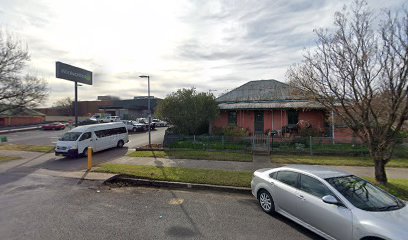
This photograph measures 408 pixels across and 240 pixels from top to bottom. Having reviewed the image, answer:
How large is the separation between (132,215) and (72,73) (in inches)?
734

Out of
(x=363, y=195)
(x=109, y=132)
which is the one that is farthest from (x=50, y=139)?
(x=363, y=195)

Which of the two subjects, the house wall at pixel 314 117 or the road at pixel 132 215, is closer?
the road at pixel 132 215

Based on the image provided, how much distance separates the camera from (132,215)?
6.09m

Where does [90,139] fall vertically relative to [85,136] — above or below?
Answer: below

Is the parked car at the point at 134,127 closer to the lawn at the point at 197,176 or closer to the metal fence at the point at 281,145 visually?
the metal fence at the point at 281,145

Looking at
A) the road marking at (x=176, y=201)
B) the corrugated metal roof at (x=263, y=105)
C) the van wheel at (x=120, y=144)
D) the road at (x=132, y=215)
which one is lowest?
the road marking at (x=176, y=201)

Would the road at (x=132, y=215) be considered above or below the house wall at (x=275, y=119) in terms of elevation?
below

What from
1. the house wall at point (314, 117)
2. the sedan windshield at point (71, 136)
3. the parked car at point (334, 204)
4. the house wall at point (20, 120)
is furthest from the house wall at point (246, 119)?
the house wall at point (20, 120)

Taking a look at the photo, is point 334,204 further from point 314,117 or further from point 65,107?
point 65,107

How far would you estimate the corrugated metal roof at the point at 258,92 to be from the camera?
2161cm

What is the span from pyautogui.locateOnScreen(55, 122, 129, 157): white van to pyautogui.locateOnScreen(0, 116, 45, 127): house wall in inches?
1330

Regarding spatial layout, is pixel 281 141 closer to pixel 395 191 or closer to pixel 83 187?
pixel 395 191

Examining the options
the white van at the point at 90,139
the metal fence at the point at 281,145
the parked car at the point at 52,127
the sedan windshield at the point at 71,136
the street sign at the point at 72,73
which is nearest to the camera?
the metal fence at the point at 281,145

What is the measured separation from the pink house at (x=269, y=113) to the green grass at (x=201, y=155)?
20.6 ft
